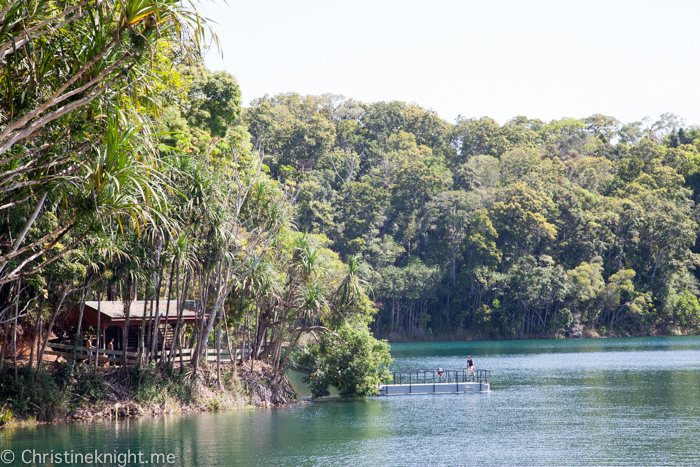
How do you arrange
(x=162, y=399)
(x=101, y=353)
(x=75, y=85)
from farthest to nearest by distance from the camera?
(x=101, y=353)
(x=162, y=399)
(x=75, y=85)

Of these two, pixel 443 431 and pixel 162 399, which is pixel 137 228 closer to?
pixel 443 431

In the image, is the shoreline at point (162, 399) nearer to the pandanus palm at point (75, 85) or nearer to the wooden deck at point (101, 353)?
the wooden deck at point (101, 353)

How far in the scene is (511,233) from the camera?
226 feet

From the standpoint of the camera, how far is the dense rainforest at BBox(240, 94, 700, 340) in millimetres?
68500

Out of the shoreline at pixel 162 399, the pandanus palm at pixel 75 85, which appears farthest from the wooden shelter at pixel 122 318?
the pandanus palm at pixel 75 85

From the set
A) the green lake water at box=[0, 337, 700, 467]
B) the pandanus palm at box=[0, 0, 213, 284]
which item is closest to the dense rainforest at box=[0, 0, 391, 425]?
the pandanus palm at box=[0, 0, 213, 284]

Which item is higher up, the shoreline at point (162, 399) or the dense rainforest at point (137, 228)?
the dense rainforest at point (137, 228)

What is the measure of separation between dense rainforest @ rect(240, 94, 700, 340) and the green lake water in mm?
35731

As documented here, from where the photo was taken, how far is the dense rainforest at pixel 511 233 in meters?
68.5

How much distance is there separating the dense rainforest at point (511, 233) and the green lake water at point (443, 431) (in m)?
35.7

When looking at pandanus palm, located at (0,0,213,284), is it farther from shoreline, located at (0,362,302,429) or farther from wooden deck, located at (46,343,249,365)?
wooden deck, located at (46,343,249,365)

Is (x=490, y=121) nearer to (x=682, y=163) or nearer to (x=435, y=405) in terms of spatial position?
(x=682, y=163)

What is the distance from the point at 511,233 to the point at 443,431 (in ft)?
167

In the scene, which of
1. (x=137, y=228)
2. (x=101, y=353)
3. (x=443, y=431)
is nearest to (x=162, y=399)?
(x=101, y=353)
